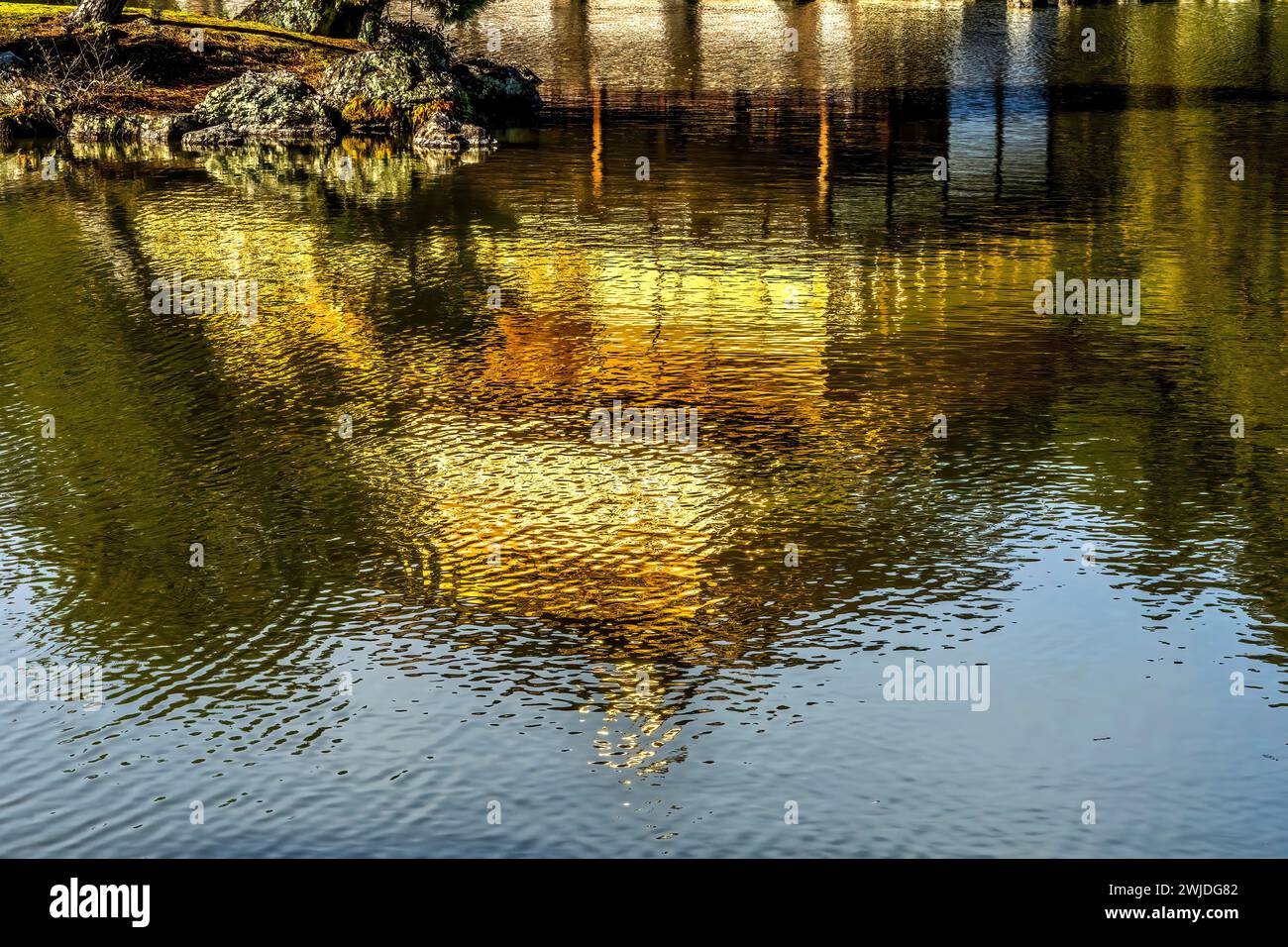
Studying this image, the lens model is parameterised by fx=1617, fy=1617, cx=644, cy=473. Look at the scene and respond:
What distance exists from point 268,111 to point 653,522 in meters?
24.8

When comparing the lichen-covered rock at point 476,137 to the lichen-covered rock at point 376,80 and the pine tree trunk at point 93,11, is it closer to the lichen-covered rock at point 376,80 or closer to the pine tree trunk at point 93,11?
the lichen-covered rock at point 376,80

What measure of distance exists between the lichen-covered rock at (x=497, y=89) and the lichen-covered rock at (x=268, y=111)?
11.1 feet

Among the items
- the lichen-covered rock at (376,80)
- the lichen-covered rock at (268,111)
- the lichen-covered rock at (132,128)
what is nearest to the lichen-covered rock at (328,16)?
the lichen-covered rock at (376,80)

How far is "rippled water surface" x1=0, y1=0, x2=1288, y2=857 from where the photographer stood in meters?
8.26

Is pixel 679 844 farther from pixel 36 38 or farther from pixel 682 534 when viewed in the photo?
pixel 36 38

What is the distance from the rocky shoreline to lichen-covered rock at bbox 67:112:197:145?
2 cm

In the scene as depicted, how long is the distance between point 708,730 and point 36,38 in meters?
33.7

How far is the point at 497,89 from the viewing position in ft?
118

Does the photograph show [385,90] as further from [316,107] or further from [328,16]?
[328,16]

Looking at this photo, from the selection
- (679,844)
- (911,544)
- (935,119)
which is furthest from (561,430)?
(935,119)

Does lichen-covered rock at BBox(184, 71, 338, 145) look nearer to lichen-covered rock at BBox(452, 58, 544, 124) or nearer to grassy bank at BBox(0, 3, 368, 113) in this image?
grassy bank at BBox(0, 3, 368, 113)

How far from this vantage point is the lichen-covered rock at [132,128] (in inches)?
1326

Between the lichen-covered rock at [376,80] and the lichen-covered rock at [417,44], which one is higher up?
the lichen-covered rock at [417,44]
